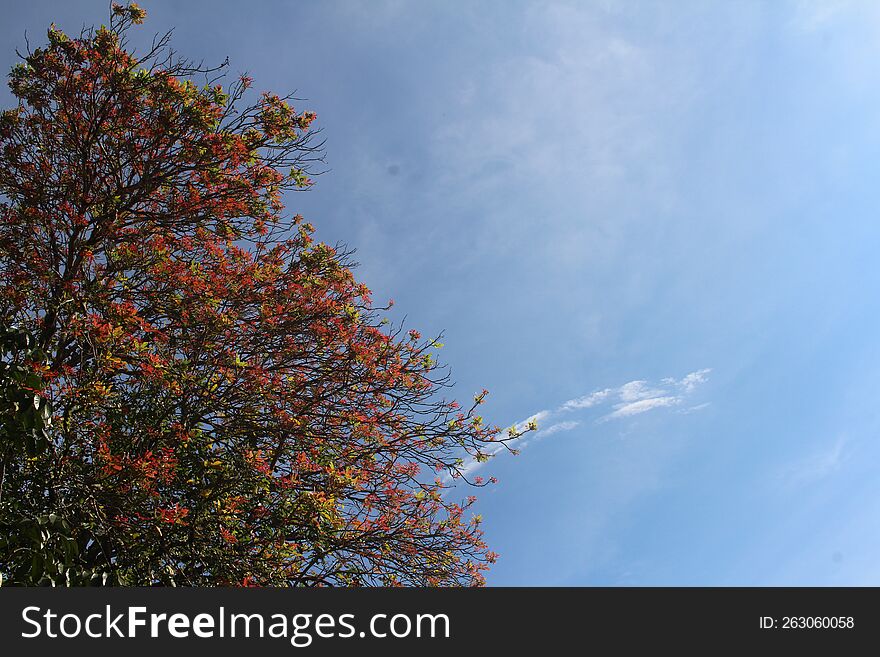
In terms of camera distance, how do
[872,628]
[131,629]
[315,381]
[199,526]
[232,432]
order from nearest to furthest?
[131,629], [872,628], [199,526], [232,432], [315,381]

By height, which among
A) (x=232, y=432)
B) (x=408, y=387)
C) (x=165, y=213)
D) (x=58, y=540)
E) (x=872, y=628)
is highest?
(x=165, y=213)

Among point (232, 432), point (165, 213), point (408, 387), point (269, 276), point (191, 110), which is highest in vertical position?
point (191, 110)

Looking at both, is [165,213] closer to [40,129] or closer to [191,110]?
[191,110]

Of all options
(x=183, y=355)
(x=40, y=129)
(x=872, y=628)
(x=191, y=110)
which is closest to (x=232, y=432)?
(x=183, y=355)

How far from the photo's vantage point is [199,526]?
352 inches

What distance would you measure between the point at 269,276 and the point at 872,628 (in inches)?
354

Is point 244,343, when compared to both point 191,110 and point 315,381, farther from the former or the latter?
point 191,110

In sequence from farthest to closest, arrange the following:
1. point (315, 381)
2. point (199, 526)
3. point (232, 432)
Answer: point (315, 381) → point (232, 432) → point (199, 526)

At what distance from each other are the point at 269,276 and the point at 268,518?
3747 mm

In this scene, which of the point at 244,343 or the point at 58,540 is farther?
the point at 244,343

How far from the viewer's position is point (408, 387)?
10.8 metres

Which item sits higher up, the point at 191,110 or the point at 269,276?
the point at 191,110

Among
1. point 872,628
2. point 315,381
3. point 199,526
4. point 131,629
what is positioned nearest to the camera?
point 131,629

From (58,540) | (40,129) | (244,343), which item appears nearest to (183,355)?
(244,343)
